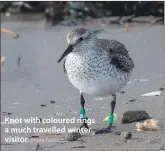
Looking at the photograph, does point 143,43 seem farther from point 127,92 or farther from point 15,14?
point 15,14

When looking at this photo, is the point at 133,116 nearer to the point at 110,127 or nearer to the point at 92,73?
the point at 110,127

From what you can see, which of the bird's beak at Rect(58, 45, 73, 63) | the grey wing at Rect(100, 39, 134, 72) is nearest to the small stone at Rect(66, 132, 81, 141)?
the bird's beak at Rect(58, 45, 73, 63)

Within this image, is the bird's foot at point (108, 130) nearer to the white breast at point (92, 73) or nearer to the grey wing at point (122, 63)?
the white breast at point (92, 73)

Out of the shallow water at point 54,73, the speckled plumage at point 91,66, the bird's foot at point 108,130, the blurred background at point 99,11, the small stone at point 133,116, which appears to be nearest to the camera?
the bird's foot at point 108,130

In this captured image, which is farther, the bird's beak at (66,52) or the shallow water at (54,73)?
the shallow water at (54,73)

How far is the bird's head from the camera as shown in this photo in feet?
17.8

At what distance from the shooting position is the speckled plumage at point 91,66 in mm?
5480

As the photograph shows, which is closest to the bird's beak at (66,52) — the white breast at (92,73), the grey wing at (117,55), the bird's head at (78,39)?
the bird's head at (78,39)

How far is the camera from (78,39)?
550 cm

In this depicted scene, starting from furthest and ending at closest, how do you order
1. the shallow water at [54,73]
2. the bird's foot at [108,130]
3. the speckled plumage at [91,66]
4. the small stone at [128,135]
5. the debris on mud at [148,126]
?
the shallow water at [54,73] < the speckled plumage at [91,66] < the bird's foot at [108,130] < the debris on mud at [148,126] < the small stone at [128,135]

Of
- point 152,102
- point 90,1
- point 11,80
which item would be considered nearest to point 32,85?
point 11,80

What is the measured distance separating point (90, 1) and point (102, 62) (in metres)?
4.24

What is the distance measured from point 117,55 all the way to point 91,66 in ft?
1.28

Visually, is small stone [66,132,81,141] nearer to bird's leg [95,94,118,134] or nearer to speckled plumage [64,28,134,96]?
bird's leg [95,94,118,134]
